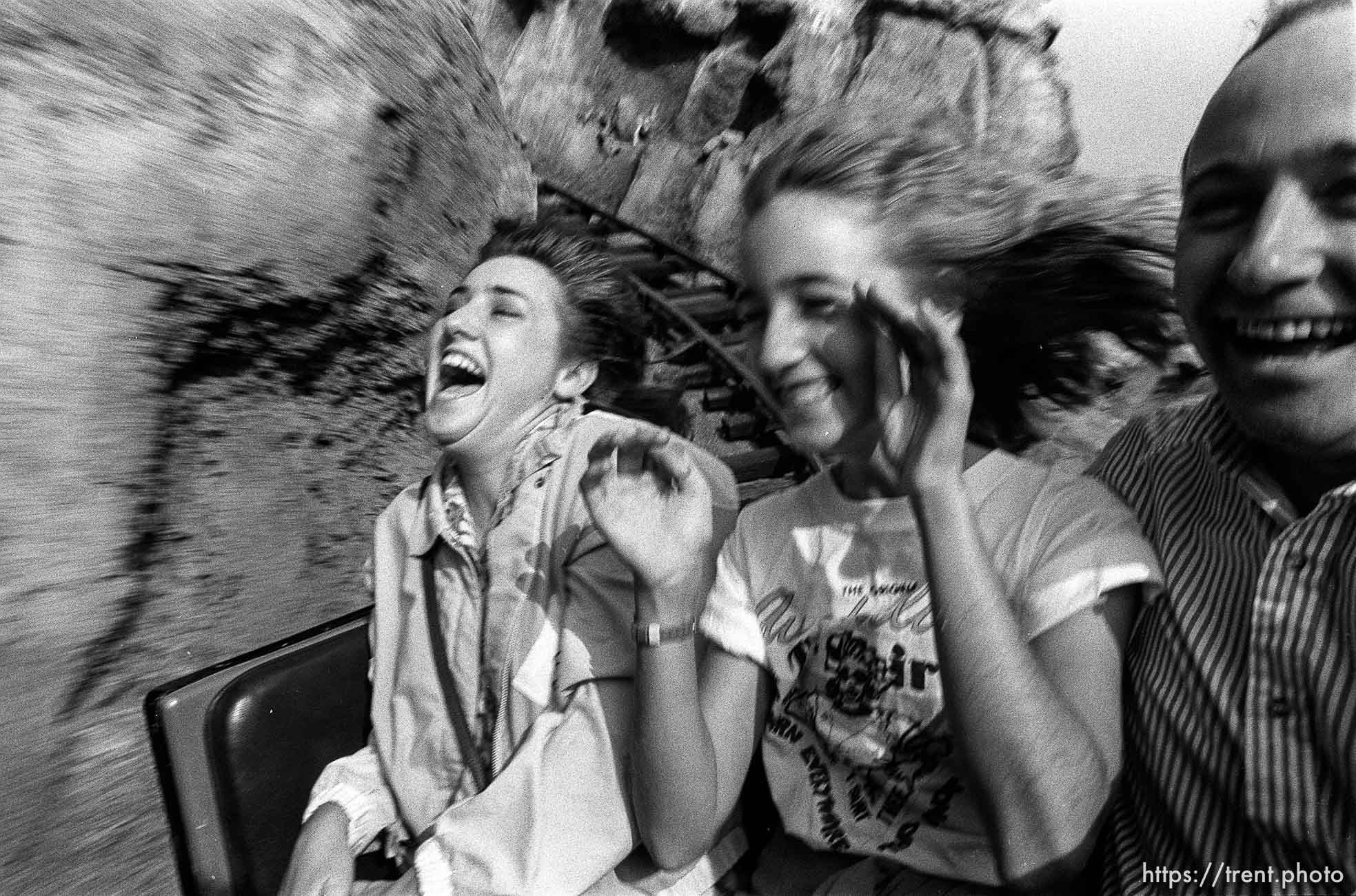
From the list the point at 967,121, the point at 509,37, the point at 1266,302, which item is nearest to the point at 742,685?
the point at 1266,302

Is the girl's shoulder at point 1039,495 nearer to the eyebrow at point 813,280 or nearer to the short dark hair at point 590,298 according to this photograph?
the eyebrow at point 813,280

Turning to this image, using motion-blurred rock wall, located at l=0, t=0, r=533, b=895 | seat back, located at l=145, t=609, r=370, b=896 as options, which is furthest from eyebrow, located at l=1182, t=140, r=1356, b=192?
motion-blurred rock wall, located at l=0, t=0, r=533, b=895

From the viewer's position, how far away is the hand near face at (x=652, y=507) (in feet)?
4.09

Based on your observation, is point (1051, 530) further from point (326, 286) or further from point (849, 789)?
point (326, 286)

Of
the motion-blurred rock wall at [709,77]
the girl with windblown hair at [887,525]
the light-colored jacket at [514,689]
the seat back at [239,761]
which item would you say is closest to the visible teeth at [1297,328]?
the girl with windblown hair at [887,525]

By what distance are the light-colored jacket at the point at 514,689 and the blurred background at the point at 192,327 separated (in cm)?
64

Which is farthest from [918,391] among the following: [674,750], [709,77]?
[709,77]

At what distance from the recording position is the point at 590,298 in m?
1.88

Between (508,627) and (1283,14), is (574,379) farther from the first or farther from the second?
(1283,14)

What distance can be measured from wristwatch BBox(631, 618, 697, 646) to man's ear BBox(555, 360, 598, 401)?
2.19 feet

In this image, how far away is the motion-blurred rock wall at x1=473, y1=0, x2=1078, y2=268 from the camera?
1130cm

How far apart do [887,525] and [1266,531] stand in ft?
1.32

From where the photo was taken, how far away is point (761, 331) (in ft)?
4.27

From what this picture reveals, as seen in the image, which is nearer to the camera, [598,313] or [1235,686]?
[1235,686]
